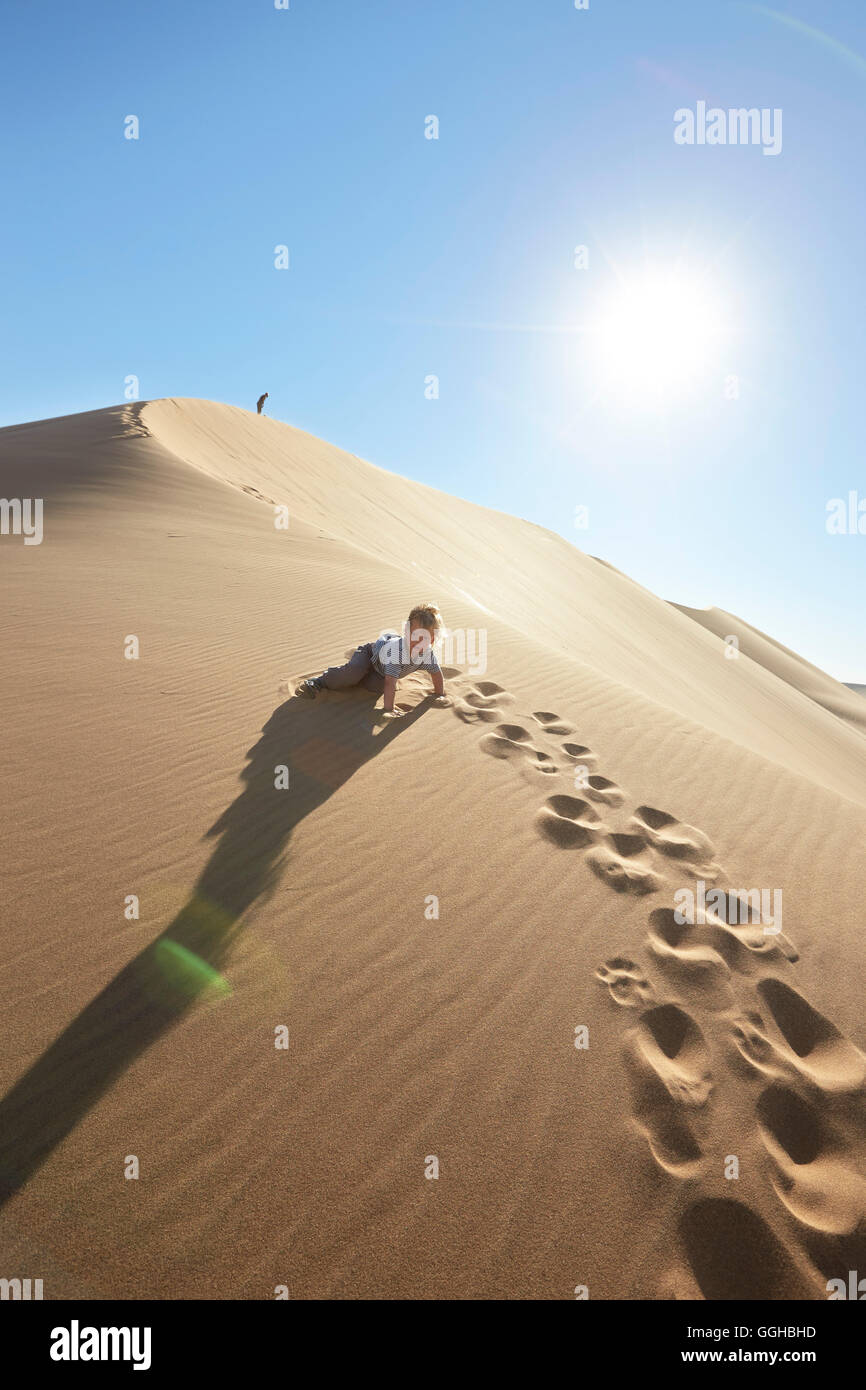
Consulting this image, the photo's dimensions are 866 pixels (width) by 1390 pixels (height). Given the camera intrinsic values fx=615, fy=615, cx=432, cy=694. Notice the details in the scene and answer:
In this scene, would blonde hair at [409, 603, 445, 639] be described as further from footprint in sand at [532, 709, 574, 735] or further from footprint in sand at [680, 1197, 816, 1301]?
footprint in sand at [680, 1197, 816, 1301]

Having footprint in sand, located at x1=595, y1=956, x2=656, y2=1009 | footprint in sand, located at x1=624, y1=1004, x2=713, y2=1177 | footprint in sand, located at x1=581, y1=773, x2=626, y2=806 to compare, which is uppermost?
footprint in sand, located at x1=581, y1=773, x2=626, y2=806

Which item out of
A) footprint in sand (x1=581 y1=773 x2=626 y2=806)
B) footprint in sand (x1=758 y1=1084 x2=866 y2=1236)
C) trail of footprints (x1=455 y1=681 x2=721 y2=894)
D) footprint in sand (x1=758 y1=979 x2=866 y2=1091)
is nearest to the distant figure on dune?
trail of footprints (x1=455 y1=681 x2=721 y2=894)

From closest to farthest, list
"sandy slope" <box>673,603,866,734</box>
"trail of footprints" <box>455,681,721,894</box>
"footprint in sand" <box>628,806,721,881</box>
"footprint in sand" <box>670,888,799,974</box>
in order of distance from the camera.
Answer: "footprint in sand" <box>670,888,799,974</box>
"trail of footprints" <box>455,681,721,894</box>
"footprint in sand" <box>628,806,721,881</box>
"sandy slope" <box>673,603,866,734</box>

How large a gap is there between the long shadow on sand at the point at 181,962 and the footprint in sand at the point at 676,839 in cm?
192

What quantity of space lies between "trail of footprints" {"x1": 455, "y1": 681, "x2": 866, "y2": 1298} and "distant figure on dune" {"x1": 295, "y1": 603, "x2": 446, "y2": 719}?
1.97 metres

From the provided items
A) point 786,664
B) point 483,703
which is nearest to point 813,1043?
point 483,703

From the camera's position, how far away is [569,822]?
394 centimetres

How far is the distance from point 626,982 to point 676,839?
1.37m

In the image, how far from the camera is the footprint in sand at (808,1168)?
80.6 inches

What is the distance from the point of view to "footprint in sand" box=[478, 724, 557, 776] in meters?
4.59

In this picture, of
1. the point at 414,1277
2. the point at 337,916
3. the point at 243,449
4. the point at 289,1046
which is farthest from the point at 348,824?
the point at 243,449

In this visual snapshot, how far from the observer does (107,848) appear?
3.15 meters

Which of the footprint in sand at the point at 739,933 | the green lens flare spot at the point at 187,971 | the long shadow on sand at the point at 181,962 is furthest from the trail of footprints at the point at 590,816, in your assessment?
the green lens flare spot at the point at 187,971

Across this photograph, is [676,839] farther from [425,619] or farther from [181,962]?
[181,962]
